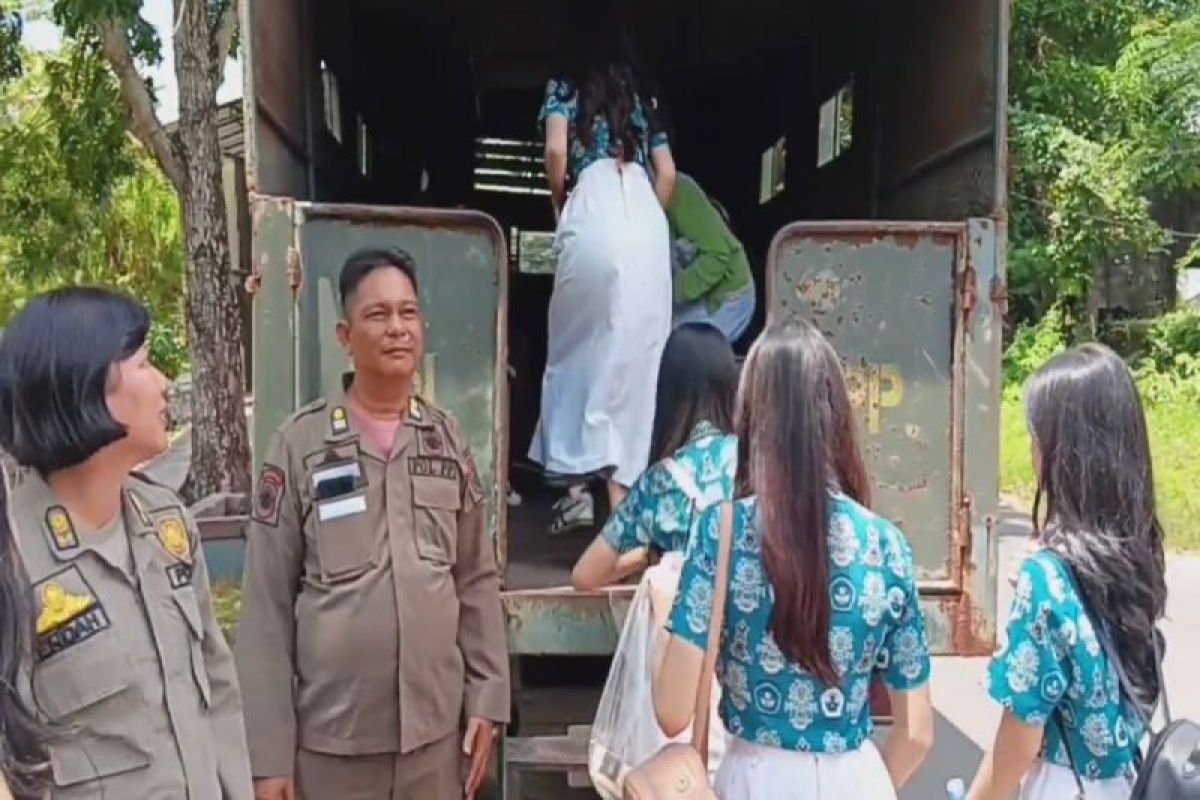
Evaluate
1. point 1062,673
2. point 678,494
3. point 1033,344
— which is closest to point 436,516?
point 678,494

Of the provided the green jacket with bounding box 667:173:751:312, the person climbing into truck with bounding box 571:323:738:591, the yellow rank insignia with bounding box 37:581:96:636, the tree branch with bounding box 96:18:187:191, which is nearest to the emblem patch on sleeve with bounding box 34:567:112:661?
the yellow rank insignia with bounding box 37:581:96:636

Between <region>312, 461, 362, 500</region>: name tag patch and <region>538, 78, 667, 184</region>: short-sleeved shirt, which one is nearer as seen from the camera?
<region>312, 461, 362, 500</region>: name tag patch

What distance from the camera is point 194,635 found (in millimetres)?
2057

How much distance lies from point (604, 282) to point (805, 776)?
166 cm

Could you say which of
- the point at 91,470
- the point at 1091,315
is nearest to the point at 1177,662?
the point at 91,470

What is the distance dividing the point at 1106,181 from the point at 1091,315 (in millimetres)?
4710

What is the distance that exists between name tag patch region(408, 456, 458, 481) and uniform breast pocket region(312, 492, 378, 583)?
0.42ft

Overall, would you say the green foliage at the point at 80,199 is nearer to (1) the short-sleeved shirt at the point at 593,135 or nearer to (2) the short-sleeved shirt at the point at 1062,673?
(1) the short-sleeved shirt at the point at 593,135

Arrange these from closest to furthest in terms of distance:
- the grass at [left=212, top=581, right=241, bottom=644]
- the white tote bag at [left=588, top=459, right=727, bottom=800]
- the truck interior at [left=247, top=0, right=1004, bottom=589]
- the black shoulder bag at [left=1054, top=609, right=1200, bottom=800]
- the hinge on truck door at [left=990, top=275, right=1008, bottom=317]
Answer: the black shoulder bag at [left=1054, top=609, right=1200, bottom=800]
the white tote bag at [left=588, top=459, right=727, bottom=800]
the hinge on truck door at [left=990, top=275, right=1008, bottom=317]
the truck interior at [left=247, top=0, right=1004, bottom=589]
the grass at [left=212, top=581, right=241, bottom=644]

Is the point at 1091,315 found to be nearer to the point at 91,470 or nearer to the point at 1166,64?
the point at 1166,64

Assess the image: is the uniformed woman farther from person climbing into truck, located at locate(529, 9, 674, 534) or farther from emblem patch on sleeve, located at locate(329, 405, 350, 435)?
person climbing into truck, located at locate(529, 9, 674, 534)

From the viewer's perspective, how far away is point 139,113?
958 centimetres

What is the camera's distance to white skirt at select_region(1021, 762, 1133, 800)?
7.40 ft

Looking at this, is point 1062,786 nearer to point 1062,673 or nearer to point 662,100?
point 1062,673
